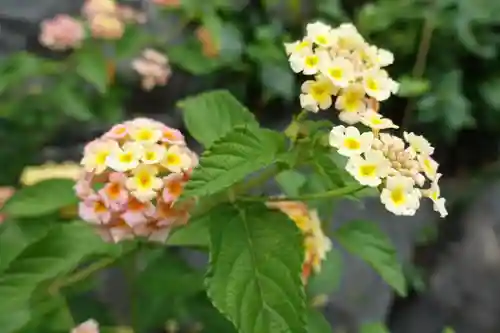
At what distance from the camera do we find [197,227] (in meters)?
0.78

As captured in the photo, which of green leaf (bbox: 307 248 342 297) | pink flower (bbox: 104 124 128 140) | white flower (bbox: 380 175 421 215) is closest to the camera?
white flower (bbox: 380 175 421 215)

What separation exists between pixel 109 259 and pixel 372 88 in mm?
304

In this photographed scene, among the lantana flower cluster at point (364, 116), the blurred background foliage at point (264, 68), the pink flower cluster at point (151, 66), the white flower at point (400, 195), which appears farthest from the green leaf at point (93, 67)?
the white flower at point (400, 195)

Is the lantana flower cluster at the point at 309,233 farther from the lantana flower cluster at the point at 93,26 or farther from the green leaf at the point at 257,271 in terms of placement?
the lantana flower cluster at the point at 93,26

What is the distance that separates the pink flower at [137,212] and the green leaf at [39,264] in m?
0.09

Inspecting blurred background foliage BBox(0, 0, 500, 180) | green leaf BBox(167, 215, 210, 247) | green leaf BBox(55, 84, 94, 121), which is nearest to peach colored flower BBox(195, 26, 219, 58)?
blurred background foliage BBox(0, 0, 500, 180)

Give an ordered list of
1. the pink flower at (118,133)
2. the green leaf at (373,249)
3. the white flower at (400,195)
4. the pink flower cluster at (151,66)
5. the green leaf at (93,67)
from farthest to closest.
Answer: the pink flower cluster at (151,66) < the green leaf at (93,67) < the green leaf at (373,249) < the pink flower at (118,133) < the white flower at (400,195)

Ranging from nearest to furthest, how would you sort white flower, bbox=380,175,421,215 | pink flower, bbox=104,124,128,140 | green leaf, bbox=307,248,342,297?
white flower, bbox=380,175,421,215
pink flower, bbox=104,124,128,140
green leaf, bbox=307,248,342,297

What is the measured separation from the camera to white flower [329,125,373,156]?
0.61 metres

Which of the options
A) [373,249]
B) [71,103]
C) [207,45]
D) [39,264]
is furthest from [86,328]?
[207,45]

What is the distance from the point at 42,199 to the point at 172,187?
25 centimetres

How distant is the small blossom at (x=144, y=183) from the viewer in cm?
65

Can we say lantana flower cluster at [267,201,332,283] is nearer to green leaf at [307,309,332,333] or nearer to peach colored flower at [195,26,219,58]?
green leaf at [307,309,332,333]

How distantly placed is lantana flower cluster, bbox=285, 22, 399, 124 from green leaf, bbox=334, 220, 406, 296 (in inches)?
7.5
